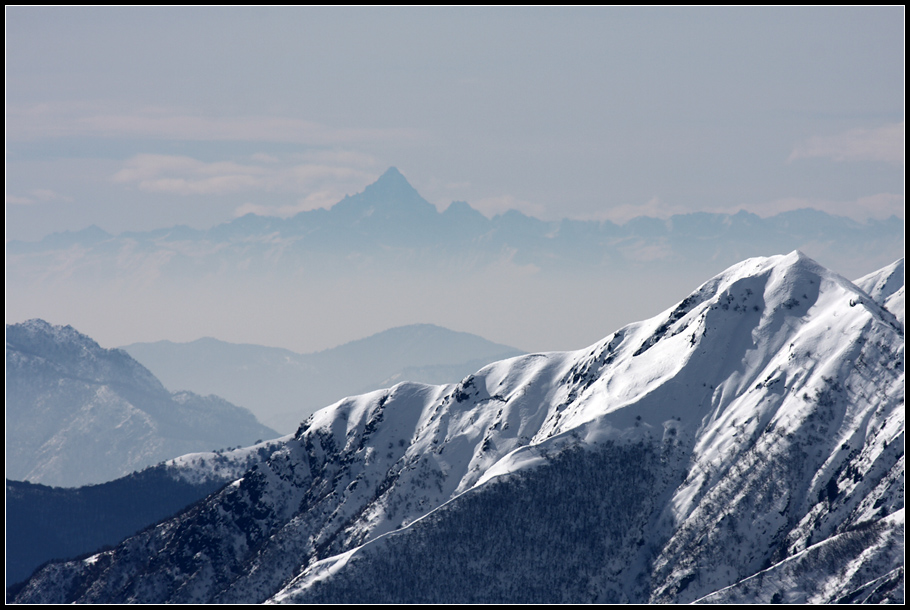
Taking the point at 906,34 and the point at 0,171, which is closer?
the point at 0,171

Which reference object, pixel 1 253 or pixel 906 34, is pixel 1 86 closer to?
pixel 1 253

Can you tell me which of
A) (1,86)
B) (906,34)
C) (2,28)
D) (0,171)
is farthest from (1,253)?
(906,34)

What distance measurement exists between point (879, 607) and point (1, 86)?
193 metres

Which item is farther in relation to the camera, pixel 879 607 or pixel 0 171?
pixel 879 607

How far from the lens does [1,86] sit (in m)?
186

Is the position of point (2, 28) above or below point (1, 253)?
above

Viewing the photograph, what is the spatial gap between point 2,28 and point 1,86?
17258 millimetres

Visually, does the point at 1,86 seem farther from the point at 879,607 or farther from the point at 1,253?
the point at 879,607

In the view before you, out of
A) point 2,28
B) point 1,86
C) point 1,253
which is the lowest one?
point 1,253

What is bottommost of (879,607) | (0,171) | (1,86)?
(879,607)

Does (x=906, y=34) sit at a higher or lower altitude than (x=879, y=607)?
higher

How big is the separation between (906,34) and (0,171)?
17402 centimetres

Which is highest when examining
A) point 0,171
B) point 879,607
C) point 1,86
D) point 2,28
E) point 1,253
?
point 2,28

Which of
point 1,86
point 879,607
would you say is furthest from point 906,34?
point 1,86
